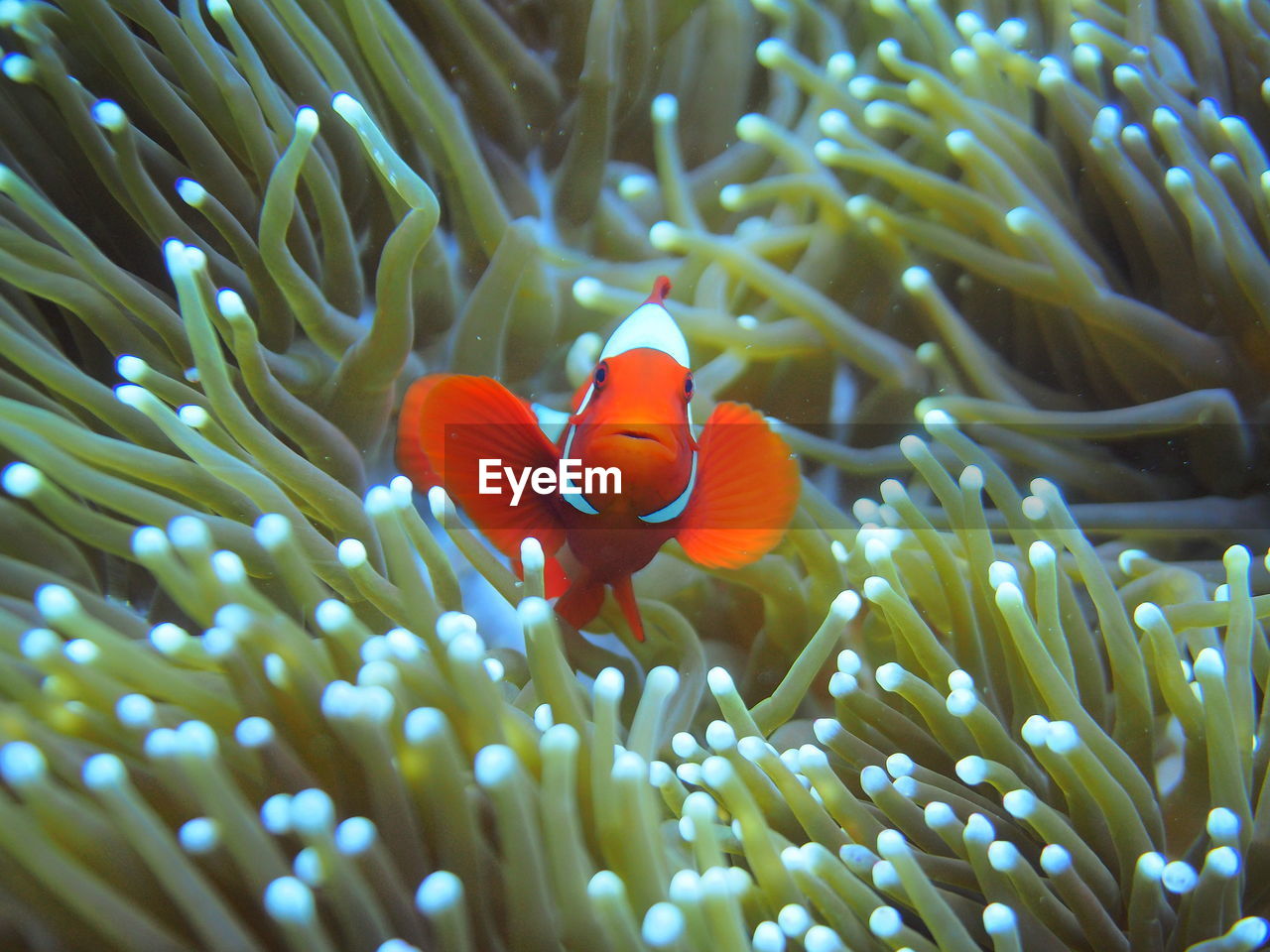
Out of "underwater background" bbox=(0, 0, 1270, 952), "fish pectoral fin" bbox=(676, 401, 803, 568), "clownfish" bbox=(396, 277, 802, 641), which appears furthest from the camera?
"fish pectoral fin" bbox=(676, 401, 803, 568)

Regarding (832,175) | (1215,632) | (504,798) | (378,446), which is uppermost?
(832,175)

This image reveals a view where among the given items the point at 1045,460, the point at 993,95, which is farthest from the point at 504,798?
the point at 993,95

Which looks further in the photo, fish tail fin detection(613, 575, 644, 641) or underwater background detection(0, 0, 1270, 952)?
fish tail fin detection(613, 575, 644, 641)

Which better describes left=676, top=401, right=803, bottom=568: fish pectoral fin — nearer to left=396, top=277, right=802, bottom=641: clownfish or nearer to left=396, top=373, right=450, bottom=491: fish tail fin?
left=396, top=277, right=802, bottom=641: clownfish

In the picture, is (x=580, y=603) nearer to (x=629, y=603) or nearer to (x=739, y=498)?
(x=629, y=603)

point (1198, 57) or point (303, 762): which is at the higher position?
point (1198, 57)

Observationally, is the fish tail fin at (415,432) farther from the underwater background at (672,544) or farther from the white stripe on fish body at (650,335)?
the white stripe on fish body at (650,335)

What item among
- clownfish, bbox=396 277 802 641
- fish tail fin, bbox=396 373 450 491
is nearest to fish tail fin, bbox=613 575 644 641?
clownfish, bbox=396 277 802 641

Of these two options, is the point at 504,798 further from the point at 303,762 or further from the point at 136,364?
the point at 136,364
